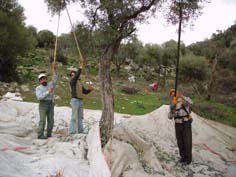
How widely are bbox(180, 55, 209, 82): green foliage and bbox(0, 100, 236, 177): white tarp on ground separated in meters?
18.2

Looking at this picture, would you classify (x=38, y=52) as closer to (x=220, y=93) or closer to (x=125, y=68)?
(x=125, y=68)

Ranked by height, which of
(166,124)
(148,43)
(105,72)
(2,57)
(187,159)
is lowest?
(187,159)

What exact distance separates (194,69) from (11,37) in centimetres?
1659

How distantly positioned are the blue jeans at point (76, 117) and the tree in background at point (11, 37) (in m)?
13.2

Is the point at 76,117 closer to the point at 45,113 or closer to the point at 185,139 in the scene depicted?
the point at 45,113

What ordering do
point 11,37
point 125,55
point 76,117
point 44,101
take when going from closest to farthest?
point 44,101
point 76,117
point 11,37
point 125,55

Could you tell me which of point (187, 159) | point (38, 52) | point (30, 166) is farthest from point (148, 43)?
point (30, 166)

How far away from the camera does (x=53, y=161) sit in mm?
5938

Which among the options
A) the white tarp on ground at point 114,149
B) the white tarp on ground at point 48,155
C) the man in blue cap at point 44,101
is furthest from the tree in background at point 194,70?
the white tarp on ground at point 48,155

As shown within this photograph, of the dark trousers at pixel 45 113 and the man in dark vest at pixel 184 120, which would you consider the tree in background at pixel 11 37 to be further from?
the man in dark vest at pixel 184 120

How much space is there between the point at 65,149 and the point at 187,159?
324 centimetres

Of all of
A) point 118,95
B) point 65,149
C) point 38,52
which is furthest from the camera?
point 38,52

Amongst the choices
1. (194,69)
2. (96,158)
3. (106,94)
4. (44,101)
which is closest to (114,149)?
(96,158)

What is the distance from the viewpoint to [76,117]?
29.0 feet
